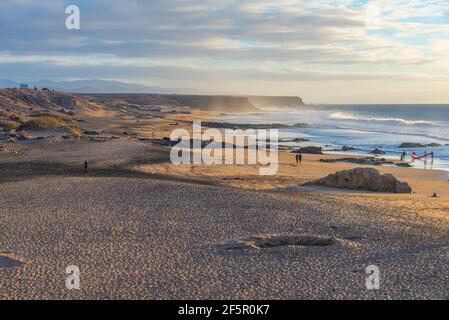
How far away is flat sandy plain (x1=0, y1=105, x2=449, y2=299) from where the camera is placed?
12.8m

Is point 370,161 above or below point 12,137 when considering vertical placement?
below

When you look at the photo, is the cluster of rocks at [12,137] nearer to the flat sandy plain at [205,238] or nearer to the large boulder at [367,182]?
the flat sandy plain at [205,238]

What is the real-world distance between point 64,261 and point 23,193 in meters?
10.3

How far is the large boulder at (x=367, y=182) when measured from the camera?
91.5 ft

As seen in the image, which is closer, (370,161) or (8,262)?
(8,262)

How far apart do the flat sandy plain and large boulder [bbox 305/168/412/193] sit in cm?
110

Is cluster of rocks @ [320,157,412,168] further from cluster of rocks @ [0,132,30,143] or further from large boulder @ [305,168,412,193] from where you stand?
cluster of rocks @ [0,132,30,143]

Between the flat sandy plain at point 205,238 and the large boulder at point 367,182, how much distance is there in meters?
1.10

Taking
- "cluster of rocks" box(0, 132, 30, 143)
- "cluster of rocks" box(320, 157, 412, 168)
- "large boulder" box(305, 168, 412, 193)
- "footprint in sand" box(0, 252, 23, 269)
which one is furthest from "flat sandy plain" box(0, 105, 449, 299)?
"cluster of rocks" box(0, 132, 30, 143)

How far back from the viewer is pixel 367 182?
28.2 meters

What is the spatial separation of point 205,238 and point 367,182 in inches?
547

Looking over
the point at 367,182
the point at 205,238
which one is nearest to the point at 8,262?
the point at 205,238

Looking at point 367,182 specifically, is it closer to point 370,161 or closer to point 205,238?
point 205,238
